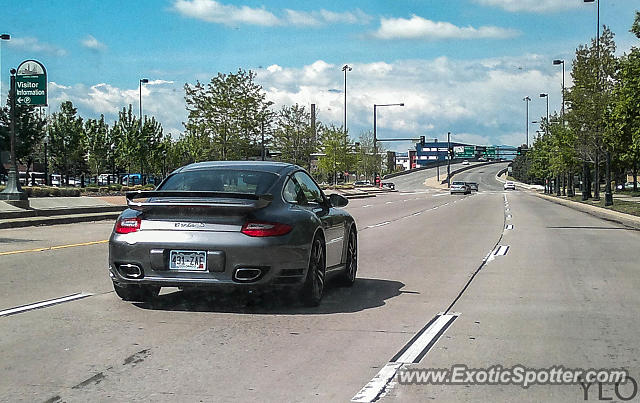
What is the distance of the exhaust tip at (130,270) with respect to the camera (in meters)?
8.39

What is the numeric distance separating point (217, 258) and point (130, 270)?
1.01 meters

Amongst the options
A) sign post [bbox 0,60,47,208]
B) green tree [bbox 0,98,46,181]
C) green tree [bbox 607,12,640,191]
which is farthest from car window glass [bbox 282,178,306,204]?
green tree [bbox 0,98,46,181]

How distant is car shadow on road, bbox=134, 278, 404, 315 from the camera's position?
29.2ft

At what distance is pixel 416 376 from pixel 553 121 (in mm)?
72333

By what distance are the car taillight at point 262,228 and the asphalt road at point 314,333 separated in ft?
2.93

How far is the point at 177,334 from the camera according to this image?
7.53 m

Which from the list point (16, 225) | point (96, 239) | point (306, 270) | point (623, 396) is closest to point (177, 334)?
point (306, 270)

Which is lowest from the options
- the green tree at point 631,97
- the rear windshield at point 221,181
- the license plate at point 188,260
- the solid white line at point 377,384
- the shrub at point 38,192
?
the solid white line at point 377,384

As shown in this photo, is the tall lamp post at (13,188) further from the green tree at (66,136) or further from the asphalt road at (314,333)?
the green tree at (66,136)

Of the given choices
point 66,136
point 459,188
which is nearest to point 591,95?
point 459,188

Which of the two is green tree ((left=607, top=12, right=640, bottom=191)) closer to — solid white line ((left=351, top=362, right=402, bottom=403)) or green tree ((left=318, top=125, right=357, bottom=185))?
solid white line ((left=351, top=362, right=402, bottom=403))

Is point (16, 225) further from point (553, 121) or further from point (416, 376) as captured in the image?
point (553, 121)

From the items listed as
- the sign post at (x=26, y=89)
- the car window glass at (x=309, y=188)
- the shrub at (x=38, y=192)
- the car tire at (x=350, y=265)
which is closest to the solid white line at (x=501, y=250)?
the car tire at (x=350, y=265)

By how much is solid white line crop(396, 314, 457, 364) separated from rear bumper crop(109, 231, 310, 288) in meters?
1.51
